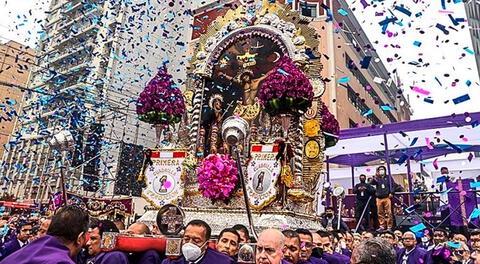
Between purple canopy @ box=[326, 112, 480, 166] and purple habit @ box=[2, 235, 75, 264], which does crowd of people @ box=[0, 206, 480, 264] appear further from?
purple canopy @ box=[326, 112, 480, 166]

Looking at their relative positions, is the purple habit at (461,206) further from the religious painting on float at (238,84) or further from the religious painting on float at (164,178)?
A: the religious painting on float at (164,178)

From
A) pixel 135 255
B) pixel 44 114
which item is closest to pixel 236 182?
pixel 135 255

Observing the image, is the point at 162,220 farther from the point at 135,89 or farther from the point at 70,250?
the point at 135,89

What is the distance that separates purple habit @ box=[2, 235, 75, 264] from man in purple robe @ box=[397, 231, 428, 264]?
5187 mm

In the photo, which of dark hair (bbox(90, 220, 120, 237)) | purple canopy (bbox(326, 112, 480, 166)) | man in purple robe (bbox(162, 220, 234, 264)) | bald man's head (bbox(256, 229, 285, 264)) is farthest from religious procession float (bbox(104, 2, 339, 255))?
purple canopy (bbox(326, 112, 480, 166))

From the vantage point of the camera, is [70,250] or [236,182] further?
[236,182]

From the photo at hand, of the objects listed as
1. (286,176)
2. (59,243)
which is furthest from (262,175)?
(59,243)

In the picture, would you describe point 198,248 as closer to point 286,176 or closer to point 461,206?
point 286,176

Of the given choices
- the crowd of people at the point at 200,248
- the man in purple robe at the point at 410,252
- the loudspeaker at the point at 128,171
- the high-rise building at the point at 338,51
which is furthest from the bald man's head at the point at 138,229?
the high-rise building at the point at 338,51

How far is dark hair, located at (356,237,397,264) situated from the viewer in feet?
8.02

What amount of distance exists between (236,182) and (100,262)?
444 cm

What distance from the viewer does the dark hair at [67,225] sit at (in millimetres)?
2580

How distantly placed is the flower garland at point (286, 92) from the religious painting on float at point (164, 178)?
7.33ft

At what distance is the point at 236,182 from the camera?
7699mm
